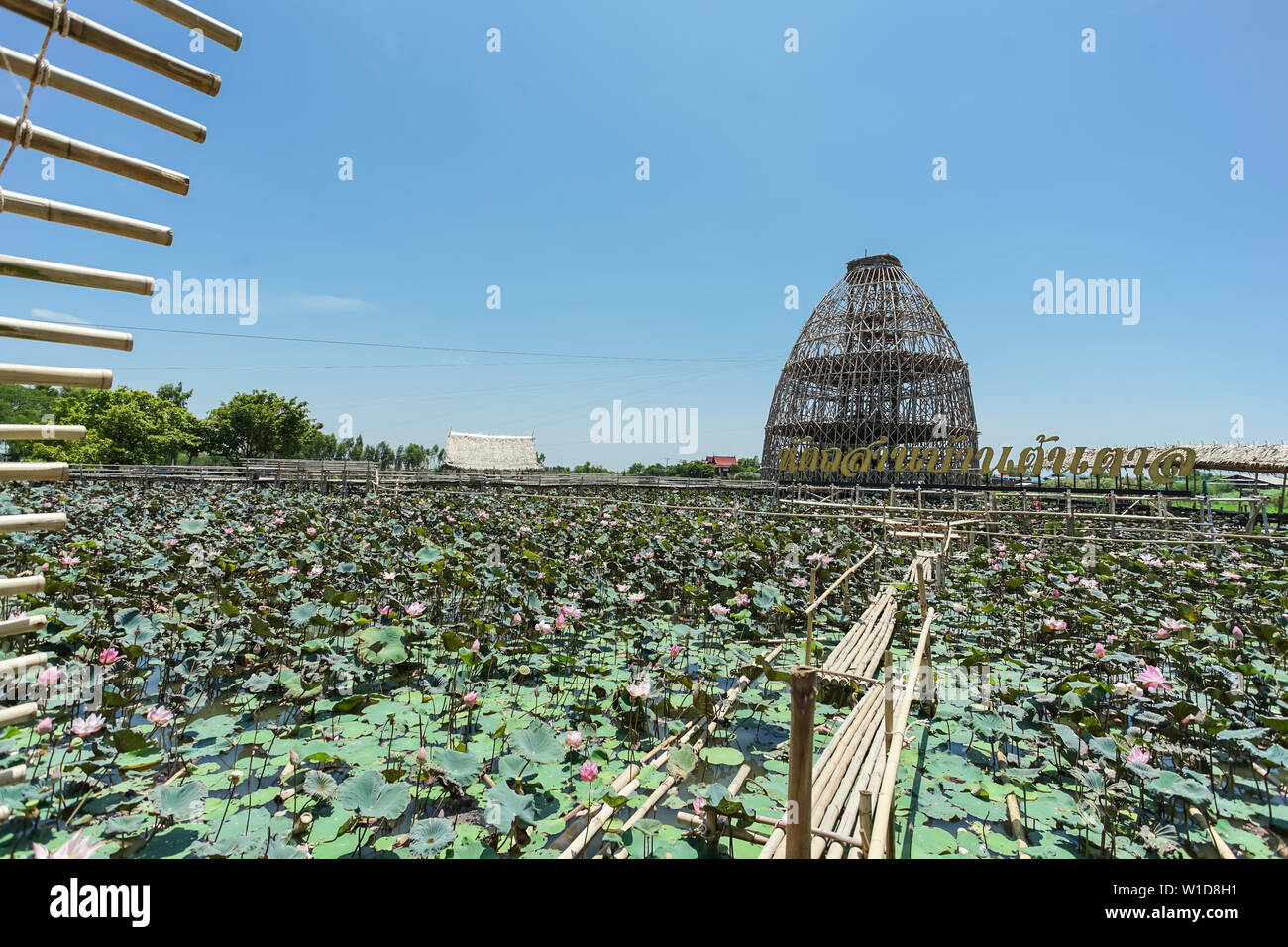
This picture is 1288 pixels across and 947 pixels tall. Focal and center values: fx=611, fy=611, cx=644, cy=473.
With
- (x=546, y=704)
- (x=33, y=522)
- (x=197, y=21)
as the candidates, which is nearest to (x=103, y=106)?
(x=197, y=21)

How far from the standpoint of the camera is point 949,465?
3109 cm

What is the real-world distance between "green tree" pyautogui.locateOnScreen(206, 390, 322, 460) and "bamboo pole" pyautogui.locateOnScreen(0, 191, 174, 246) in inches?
1825

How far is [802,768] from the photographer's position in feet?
6.35

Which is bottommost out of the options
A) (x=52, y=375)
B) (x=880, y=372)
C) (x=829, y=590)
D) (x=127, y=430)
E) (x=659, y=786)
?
(x=659, y=786)

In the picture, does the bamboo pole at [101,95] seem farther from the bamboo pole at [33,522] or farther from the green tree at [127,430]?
the green tree at [127,430]

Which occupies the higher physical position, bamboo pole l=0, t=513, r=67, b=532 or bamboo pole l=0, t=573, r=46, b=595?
bamboo pole l=0, t=513, r=67, b=532

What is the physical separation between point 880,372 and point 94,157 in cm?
3689

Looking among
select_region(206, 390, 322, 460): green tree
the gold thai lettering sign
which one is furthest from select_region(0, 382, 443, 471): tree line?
the gold thai lettering sign

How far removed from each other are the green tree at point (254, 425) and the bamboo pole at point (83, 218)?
152 feet

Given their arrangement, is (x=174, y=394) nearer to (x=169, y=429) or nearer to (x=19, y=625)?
(x=169, y=429)

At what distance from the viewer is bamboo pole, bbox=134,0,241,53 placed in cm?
160

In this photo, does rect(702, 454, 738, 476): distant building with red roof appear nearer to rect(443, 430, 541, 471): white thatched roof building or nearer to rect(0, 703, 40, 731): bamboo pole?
rect(443, 430, 541, 471): white thatched roof building
